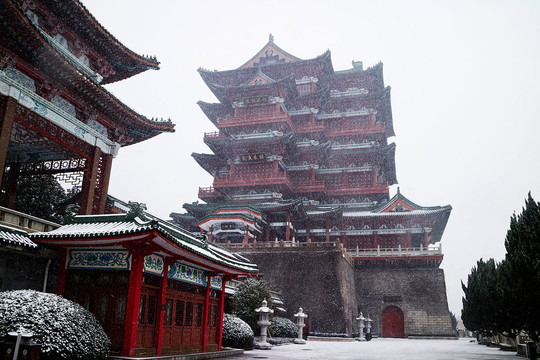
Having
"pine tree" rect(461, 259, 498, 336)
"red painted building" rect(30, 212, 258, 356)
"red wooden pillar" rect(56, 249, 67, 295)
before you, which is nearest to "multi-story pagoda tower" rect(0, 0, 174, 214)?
"red wooden pillar" rect(56, 249, 67, 295)

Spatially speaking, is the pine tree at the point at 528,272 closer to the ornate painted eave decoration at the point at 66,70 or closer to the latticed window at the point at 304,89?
the ornate painted eave decoration at the point at 66,70

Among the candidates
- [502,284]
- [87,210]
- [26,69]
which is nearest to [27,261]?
[87,210]

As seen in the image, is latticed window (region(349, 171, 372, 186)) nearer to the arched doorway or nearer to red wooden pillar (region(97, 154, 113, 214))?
the arched doorway

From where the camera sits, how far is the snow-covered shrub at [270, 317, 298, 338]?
2481cm

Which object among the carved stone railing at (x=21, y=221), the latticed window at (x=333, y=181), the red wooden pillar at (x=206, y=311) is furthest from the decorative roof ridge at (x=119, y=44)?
the latticed window at (x=333, y=181)

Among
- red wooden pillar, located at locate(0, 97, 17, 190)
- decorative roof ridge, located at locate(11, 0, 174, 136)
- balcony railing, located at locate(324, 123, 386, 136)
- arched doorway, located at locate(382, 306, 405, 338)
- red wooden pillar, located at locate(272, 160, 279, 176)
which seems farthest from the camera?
balcony railing, located at locate(324, 123, 386, 136)

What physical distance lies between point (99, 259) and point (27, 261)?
6.76 feet

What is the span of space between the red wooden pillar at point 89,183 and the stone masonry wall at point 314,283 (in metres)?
16.1

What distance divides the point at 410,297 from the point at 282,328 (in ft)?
48.1

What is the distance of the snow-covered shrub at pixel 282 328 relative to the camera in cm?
2481

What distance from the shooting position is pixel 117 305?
12.2 m

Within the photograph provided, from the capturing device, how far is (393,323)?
35469 mm

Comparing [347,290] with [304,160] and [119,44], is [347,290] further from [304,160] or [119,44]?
[119,44]

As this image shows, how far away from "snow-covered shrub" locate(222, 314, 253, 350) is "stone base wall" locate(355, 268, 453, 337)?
64.0 feet
